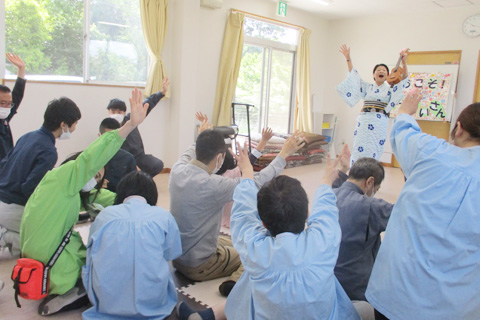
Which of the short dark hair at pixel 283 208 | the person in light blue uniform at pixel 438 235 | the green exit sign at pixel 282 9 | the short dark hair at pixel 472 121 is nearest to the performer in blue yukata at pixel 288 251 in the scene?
the short dark hair at pixel 283 208

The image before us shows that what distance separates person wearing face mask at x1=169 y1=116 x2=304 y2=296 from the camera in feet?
6.82

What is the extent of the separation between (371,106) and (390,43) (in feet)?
12.1

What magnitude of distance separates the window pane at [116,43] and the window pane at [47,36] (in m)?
0.17

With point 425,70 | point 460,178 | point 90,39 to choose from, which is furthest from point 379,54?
point 460,178

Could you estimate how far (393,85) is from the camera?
4.01 metres

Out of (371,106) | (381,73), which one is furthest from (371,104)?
(381,73)

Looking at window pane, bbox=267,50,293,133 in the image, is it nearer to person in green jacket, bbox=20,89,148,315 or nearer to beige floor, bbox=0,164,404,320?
beige floor, bbox=0,164,404,320

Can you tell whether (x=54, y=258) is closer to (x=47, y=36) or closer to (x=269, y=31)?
(x=47, y=36)

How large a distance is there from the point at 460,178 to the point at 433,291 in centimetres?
37

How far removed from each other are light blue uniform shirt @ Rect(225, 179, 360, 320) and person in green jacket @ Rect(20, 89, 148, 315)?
804 mm

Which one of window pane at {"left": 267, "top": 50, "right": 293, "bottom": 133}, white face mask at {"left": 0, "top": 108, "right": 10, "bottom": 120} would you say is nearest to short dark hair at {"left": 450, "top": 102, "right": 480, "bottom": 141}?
white face mask at {"left": 0, "top": 108, "right": 10, "bottom": 120}

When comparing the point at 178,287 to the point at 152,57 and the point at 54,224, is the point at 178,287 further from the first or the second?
the point at 152,57

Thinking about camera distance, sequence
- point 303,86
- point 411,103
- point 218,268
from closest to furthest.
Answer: point 411,103 < point 218,268 < point 303,86

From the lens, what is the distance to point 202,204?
2.11m
